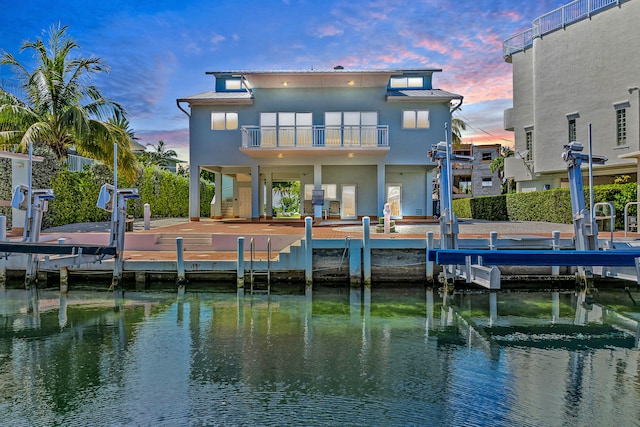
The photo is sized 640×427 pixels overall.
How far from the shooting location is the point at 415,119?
81.8 ft

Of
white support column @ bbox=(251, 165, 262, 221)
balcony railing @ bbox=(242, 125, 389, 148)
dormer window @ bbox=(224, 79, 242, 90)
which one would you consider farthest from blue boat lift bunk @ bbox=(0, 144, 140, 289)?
dormer window @ bbox=(224, 79, 242, 90)

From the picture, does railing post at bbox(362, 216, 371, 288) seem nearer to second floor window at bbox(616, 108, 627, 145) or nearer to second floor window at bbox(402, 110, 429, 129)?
second floor window at bbox(402, 110, 429, 129)

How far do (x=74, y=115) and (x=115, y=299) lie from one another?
42.2 feet

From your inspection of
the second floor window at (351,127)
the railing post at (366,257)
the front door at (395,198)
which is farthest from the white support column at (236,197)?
the railing post at (366,257)

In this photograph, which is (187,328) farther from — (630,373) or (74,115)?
(74,115)

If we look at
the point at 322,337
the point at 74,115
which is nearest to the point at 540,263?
the point at 322,337

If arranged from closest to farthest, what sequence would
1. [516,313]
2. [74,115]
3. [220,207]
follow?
[516,313] < [74,115] < [220,207]

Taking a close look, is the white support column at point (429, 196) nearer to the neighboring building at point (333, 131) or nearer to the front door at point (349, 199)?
the neighboring building at point (333, 131)

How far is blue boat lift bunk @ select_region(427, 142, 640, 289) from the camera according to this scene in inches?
367

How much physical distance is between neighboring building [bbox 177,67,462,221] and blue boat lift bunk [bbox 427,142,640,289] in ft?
41.3

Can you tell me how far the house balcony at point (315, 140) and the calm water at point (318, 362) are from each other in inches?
513

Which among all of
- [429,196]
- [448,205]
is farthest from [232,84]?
[448,205]

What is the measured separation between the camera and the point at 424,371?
266 inches

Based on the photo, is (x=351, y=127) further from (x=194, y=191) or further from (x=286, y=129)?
(x=194, y=191)
